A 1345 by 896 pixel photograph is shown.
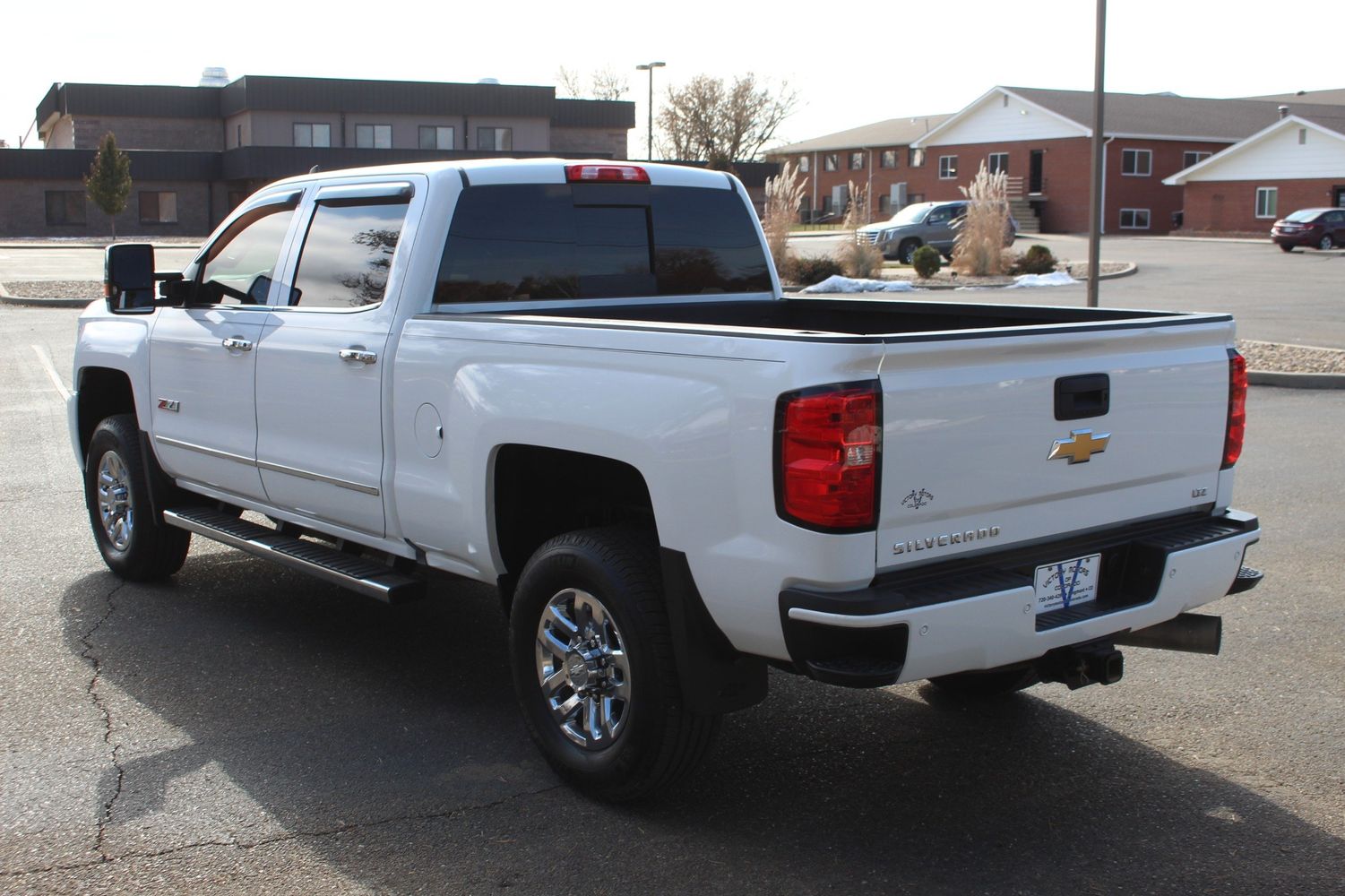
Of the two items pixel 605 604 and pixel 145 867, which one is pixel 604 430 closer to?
pixel 605 604

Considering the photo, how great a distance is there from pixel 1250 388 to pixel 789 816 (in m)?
11.7

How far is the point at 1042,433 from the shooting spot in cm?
397

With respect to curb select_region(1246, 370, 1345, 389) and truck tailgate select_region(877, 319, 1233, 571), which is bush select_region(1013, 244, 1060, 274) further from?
truck tailgate select_region(877, 319, 1233, 571)

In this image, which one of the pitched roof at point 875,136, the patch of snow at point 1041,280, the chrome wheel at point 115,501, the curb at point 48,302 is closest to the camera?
the chrome wheel at point 115,501

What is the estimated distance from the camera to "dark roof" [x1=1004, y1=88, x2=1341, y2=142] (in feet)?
212

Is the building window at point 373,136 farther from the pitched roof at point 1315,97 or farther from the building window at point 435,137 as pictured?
the pitched roof at point 1315,97

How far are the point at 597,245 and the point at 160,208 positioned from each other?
61.4m

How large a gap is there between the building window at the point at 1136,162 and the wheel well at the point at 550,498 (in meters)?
64.2

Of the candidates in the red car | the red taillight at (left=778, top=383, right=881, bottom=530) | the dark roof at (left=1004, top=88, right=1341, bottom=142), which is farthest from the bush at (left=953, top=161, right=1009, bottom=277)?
the dark roof at (left=1004, top=88, right=1341, bottom=142)

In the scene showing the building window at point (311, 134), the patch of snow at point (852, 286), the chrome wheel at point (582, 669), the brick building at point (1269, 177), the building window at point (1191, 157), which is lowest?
the chrome wheel at point (582, 669)

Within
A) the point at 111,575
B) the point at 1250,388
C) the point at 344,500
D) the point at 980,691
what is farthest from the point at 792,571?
the point at 1250,388

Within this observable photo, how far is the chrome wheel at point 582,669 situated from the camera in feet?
14.2

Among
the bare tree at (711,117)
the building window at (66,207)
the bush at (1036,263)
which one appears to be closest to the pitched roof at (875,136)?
the bare tree at (711,117)

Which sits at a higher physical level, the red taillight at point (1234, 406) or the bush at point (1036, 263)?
the bush at point (1036, 263)
